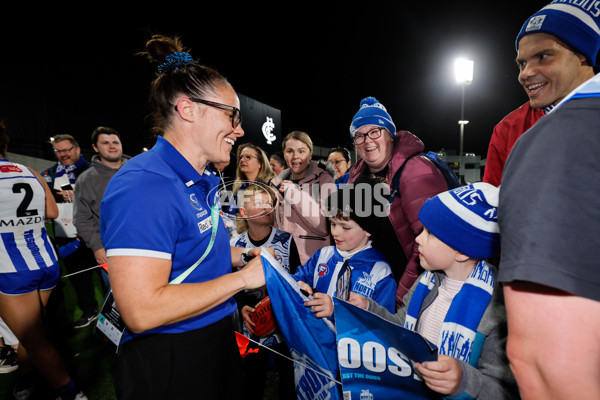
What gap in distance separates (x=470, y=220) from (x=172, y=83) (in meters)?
1.69

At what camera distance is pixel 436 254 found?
1.60 metres

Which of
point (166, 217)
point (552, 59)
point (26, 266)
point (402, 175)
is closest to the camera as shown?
point (166, 217)

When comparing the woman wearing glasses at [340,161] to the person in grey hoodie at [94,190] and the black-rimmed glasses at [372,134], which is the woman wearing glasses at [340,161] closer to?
the black-rimmed glasses at [372,134]

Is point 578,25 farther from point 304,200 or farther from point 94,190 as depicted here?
point 94,190

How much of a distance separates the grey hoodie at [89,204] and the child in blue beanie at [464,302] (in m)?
4.32

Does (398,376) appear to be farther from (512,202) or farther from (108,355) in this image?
(108,355)

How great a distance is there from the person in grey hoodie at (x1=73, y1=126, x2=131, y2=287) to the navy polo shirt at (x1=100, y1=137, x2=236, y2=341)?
11.2 ft

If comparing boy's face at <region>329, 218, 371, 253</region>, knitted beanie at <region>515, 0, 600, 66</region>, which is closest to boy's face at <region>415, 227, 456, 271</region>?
boy's face at <region>329, 218, 371, 253</region>

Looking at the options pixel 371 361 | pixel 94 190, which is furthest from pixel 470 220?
pixel 94 190

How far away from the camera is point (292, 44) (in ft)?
44.0

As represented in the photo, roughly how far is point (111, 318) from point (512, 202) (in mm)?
1729

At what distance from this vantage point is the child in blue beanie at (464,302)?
1.22 meters

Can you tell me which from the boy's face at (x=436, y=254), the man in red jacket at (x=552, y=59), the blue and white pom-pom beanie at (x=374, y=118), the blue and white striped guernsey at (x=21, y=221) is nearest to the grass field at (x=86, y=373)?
the blue and white striped guernsey at (x=21, y=221)

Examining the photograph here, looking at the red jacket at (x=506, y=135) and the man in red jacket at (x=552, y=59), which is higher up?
the man in red jacket at (x=552, y=59)
